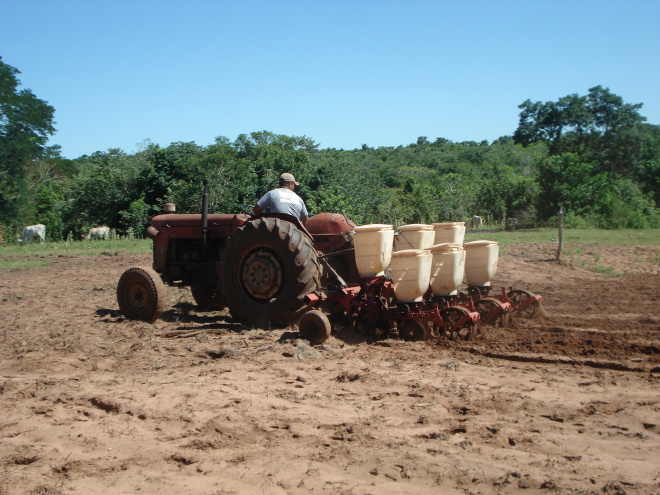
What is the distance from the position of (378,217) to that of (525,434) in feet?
70.0

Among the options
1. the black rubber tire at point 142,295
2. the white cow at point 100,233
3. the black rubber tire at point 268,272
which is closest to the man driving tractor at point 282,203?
the black rubber tire at point 268,272

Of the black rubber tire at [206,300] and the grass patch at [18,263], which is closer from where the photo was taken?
the black rubber tire at [206,300]

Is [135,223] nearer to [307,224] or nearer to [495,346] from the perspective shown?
[307,224]

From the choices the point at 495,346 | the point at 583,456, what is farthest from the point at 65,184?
the point at 583,456

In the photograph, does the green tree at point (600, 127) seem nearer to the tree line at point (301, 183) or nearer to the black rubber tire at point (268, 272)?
the tree line at point (301, 183)

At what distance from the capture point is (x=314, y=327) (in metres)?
6.21

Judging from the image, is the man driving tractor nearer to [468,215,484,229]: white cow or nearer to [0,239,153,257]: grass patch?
[0,239,153,257]: grass patch

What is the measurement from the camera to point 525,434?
12.1ft

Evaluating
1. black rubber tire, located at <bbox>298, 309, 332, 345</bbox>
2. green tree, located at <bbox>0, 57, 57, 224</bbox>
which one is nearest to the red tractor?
black rubber tire, located at <bbox>298, 309, 332, 345</bbox>

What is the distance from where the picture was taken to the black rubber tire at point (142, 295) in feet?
24.1

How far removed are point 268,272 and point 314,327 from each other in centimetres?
93

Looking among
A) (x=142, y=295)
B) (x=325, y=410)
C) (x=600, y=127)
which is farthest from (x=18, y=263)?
(x=600, y=127)

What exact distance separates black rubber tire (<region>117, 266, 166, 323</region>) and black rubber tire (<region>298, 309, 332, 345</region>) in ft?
6.81

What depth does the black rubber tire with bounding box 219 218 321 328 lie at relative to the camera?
6.50 metres
